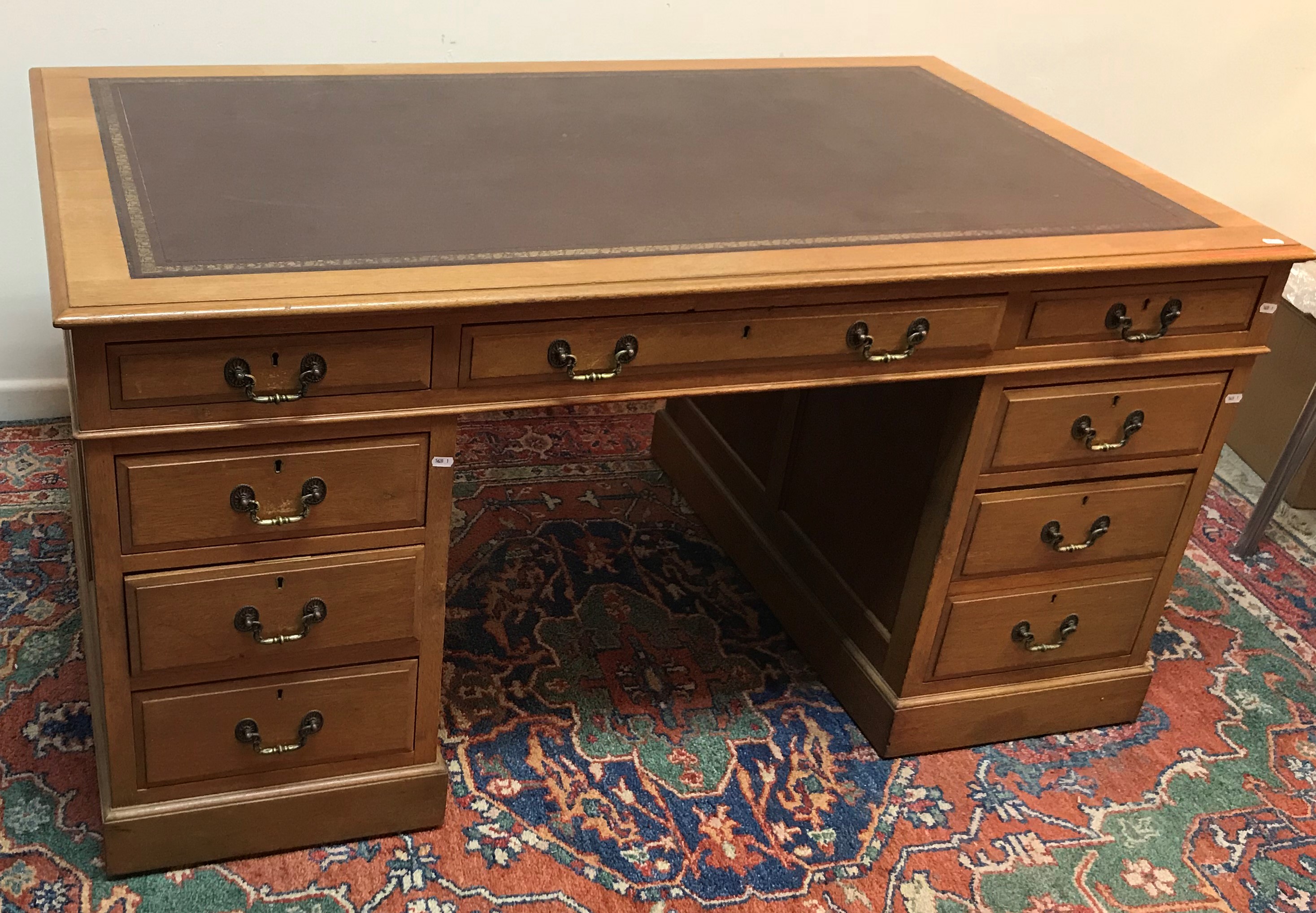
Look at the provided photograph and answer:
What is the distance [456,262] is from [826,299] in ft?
1.80

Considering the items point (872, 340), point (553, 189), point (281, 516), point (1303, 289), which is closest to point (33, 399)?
point (281, 516)

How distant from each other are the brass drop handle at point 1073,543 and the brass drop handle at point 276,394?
4.34 feet

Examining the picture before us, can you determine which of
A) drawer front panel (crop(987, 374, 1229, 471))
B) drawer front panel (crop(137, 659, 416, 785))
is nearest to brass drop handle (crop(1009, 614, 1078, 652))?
drawer front panel (crop(987, 374, 1229, 471))

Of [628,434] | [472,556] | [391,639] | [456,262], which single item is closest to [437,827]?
[391,639]

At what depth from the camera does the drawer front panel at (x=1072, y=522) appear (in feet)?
7.89

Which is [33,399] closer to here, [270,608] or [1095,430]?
[270,608]

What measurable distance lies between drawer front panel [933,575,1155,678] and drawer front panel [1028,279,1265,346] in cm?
53

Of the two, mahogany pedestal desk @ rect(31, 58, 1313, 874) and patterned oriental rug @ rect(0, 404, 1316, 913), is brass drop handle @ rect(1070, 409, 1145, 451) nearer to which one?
mahogany pedestal desk @ rect(31, 58, 1313, 874)

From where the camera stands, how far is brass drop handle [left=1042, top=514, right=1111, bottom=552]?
2.45 m

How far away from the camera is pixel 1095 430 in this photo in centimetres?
236

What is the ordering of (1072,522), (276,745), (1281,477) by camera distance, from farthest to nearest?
(1281,477), (1072,522), (276,745)

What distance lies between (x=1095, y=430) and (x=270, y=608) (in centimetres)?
140

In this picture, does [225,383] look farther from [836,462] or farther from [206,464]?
[836,462]

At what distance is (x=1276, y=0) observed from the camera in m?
3.65
